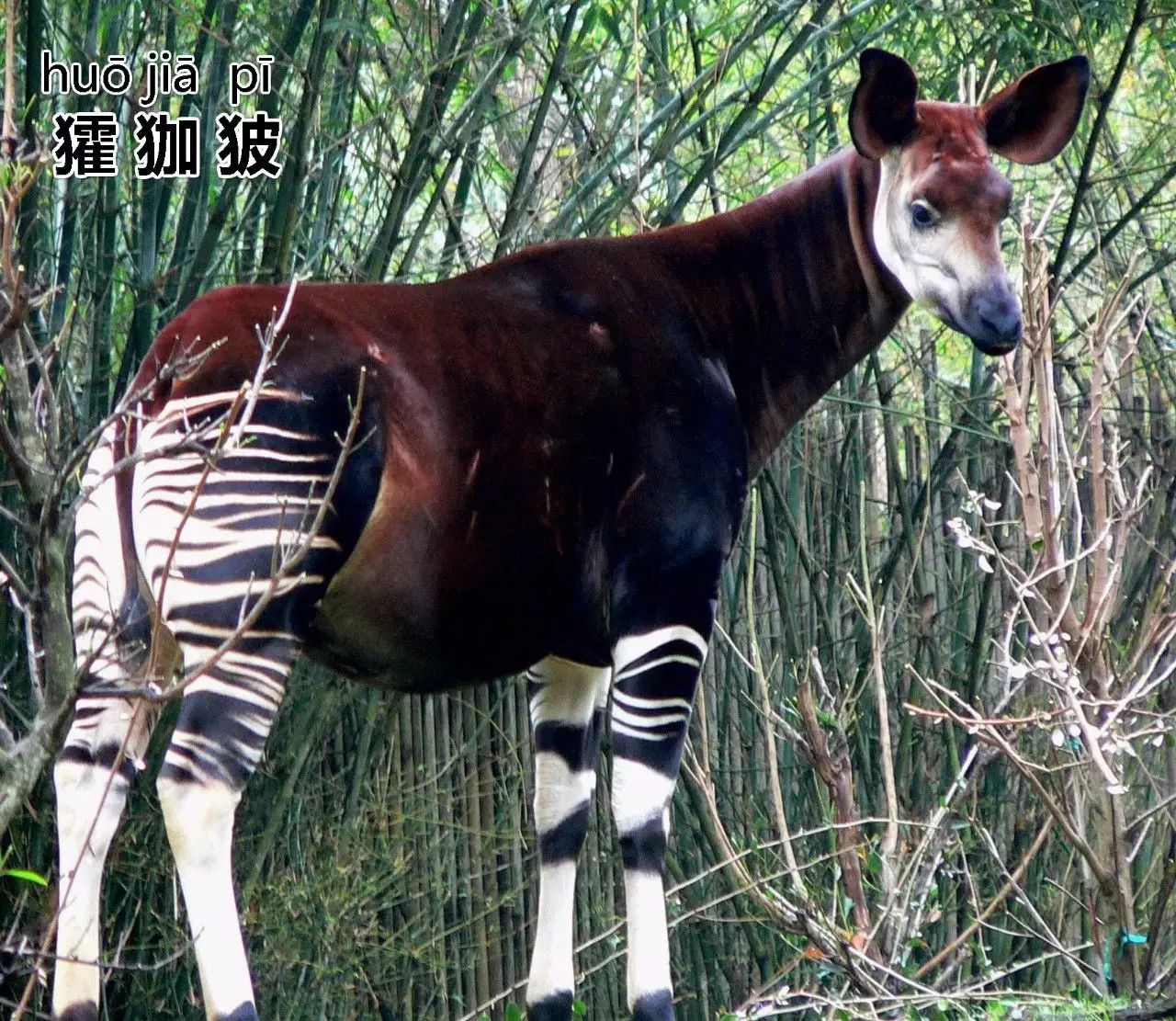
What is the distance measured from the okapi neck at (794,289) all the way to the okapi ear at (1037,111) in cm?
28

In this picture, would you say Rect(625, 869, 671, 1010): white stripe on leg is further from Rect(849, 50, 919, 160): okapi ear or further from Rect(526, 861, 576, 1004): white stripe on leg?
Rect(849, 50, 919, 160): okapi ear

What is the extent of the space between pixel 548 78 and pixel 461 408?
116cm

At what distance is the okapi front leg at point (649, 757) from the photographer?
2887mm

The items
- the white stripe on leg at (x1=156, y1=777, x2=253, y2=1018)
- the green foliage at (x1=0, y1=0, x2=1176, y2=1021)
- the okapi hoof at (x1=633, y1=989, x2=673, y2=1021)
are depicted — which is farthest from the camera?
the green foliage at (x1=0, y1=0, x2=1176, y2=1021)

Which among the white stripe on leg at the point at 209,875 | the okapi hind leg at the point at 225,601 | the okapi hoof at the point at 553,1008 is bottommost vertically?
the okapi hoof at the point at 553,1008

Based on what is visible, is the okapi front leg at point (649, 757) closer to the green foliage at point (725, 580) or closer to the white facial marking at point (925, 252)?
the green foliage at point (725, 580)

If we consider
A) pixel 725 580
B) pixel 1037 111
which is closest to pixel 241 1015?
pixel 1037 111

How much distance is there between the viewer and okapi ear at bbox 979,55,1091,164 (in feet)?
10.2

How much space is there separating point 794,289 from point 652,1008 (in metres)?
1.39

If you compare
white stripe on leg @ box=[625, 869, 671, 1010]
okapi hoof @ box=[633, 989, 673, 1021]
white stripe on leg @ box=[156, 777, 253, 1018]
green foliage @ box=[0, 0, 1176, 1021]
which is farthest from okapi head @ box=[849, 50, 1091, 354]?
white stripe on leg @ box=[156, 777, 253, 1018]

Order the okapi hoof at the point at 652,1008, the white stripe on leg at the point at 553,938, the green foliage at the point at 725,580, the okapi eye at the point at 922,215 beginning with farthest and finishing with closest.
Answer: the green foliage at the point at 725,580 < the white stripe on leg at the point at 553,938 < the okapi eye at the point at 922,215 < the okapi hoof at the point at 652,1008

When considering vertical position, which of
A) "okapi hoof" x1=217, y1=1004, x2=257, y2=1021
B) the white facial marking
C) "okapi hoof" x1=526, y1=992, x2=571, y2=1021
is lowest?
"okapi hoof" x1=526, y1=992, x2=571, y2=1021

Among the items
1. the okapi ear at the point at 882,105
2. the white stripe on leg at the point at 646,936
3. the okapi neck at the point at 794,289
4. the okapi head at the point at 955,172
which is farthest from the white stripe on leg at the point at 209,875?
the okapi ear at the point at 882,105

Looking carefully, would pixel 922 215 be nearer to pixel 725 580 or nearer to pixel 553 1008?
pixel 553 1008
